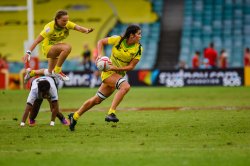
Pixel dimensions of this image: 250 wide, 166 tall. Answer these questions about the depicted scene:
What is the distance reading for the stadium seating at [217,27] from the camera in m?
42.6

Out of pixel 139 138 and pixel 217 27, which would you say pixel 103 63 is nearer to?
pixel 139 138

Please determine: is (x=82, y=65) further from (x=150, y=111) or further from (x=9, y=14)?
(x=150, y=111)

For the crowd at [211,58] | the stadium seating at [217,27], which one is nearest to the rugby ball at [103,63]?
the crowd at [211,58]

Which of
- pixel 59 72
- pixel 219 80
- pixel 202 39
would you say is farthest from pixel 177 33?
pixel 59 72

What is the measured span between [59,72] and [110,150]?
20.3 feet

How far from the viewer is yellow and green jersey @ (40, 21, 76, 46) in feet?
52.9

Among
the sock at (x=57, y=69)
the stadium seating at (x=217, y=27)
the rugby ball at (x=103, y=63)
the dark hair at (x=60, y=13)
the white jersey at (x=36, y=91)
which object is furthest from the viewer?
the stadium seating at (x=217, y=27)

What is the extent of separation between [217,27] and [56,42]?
92.2ft

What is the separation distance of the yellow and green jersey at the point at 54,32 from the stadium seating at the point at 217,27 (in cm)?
2569

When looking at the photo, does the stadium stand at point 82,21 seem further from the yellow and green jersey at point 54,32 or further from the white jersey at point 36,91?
the white jersey at point 36,91

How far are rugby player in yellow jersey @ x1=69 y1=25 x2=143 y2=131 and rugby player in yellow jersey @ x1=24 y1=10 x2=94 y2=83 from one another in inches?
62.6

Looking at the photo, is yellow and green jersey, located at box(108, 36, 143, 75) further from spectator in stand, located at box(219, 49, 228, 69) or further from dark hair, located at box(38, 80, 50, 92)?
spectator in stand, located at box(219, 49, 228, 69)

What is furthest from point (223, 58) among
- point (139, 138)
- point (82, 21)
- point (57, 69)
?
point (139, 138)

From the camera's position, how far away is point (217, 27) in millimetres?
43906
